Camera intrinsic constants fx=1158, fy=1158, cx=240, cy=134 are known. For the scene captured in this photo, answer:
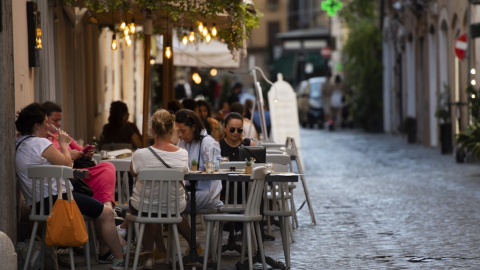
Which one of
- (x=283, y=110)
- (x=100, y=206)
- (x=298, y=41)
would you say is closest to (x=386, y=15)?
(x=298, y=41)

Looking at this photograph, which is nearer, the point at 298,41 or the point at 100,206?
the point at 100,206

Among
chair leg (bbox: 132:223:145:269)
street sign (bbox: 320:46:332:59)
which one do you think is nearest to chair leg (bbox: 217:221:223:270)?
chair leg (bbox: 132:223:145:269)

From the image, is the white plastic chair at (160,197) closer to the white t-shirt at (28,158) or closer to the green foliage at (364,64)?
the white t-shirt at (28,158)

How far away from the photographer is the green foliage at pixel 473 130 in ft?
63.4

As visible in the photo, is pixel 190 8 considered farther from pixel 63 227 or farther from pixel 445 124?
pixel 445 124

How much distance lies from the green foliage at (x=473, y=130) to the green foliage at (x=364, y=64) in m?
17.3

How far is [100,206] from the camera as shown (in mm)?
9672

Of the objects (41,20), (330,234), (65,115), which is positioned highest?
(41,20)

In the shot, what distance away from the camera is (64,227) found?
9.02 m

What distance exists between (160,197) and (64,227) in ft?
2.62

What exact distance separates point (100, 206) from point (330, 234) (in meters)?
3.42

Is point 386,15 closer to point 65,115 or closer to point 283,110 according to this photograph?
point 283,110

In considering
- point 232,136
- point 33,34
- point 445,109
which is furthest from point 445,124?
point 33,34

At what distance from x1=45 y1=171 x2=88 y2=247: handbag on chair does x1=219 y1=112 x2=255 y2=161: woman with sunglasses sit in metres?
3.02
